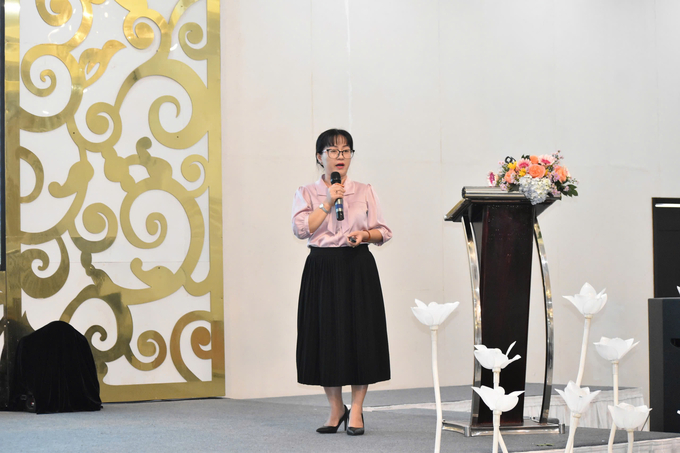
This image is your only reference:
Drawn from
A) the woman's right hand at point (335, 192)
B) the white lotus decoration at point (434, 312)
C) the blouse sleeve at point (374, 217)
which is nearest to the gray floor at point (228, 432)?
the blouse sleeve at point (374, 217)

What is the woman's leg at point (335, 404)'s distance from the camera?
10.3 ft

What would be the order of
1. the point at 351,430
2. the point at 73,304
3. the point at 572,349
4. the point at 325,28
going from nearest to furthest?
the point at 351,430
the point at 73,304
the point at 325,28
the point at 572,349

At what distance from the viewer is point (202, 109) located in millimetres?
4852

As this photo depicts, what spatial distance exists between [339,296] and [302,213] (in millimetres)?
403

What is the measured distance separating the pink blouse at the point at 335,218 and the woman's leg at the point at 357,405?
63 cm

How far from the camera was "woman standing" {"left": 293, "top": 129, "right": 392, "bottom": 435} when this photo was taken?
3.08 meters

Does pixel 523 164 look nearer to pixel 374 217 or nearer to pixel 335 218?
pixel 374 217

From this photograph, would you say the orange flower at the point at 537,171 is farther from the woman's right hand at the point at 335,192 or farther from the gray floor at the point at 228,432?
the gray floor at the point at 228,432

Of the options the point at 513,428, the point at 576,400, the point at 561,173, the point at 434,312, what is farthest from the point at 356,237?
the point at 576,400

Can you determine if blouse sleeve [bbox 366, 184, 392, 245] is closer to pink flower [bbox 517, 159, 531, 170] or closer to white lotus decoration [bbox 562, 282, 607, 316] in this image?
pink flower [bbox 517, 159, 531, 170]

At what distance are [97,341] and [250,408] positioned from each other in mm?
1143

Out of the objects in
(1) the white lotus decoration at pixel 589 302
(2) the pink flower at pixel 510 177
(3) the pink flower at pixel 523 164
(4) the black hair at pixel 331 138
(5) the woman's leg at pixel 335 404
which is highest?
(4) the black hair at pixel 331 138

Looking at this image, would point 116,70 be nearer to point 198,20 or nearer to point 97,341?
point 198,20

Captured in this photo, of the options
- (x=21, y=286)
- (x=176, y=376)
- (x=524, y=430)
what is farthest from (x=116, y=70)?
(x=524, y=430)
